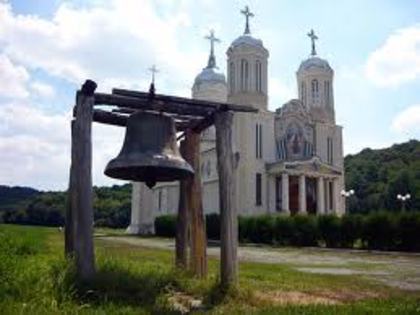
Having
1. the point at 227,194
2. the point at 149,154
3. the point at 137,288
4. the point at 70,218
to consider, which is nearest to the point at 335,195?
the point at 227,194

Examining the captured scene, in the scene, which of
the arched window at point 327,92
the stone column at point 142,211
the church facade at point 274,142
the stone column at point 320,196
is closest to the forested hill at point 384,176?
the church facade at point 274,142

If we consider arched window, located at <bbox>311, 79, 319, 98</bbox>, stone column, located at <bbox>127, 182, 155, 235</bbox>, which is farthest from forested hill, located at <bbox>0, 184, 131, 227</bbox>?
arched window, located at <bbox>311, 79, 319, 98</bbox>

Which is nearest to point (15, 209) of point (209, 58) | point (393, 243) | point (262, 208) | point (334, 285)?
point (209, 58)

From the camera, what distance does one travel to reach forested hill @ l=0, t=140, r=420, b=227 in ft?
230

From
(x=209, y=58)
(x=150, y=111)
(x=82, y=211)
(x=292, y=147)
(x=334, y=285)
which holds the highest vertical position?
(x=209, y=58)

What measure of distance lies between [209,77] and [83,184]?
177 ft

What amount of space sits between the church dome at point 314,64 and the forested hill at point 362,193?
51.3ft

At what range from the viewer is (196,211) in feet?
35.4

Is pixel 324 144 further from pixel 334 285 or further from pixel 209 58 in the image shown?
pixel 334 285

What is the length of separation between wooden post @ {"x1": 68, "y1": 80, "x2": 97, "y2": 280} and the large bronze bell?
468 mm

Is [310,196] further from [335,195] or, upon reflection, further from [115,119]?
[115,119]

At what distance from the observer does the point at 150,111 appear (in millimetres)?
9195

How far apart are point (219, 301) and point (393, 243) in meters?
24.8

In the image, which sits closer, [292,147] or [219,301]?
[219,301]
